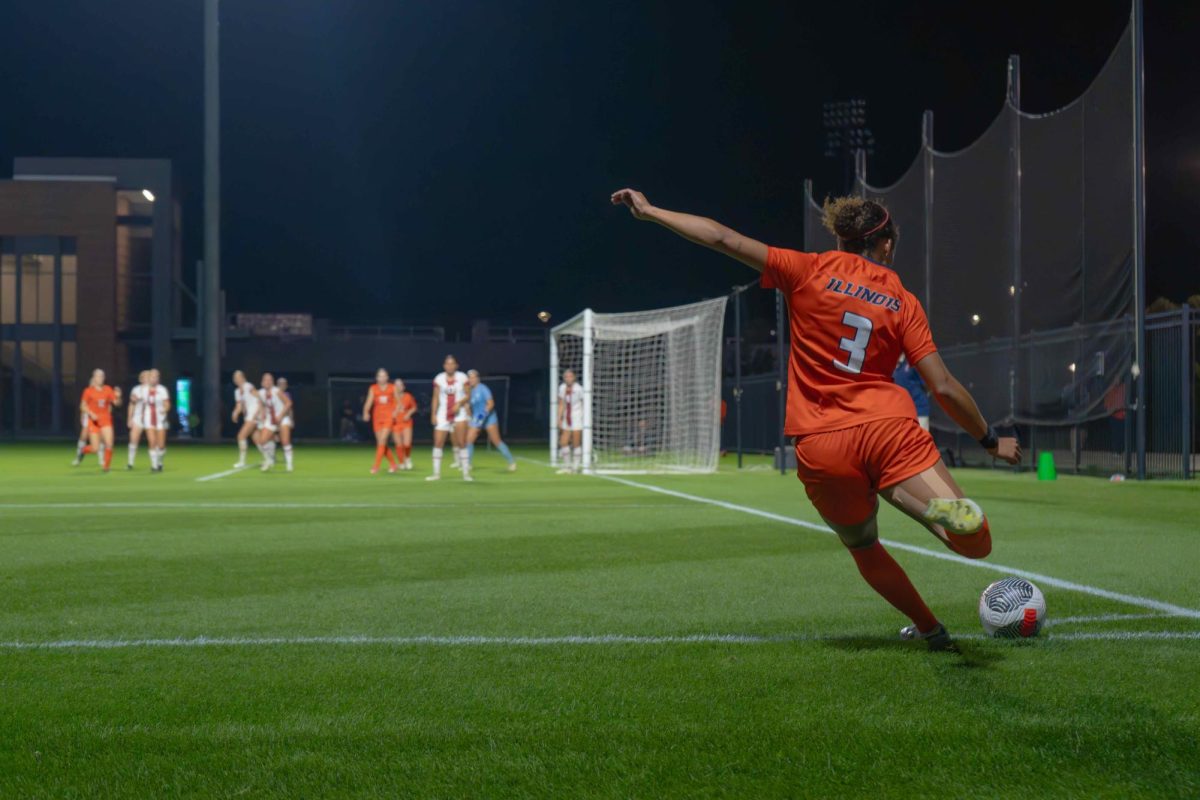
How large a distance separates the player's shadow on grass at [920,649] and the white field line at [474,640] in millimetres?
79

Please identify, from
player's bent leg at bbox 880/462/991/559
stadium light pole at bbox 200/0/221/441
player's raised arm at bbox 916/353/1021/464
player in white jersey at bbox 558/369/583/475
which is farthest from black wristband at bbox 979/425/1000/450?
stadium light pole at bbox 200/0/221/441

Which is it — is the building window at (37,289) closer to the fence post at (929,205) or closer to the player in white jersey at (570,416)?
the player in white jersey at (570,416)

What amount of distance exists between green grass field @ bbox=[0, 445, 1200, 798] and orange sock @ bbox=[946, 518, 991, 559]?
17.9 inches

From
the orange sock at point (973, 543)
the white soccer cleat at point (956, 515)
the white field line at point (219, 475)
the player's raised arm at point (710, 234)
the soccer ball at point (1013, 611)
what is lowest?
the white field line at point (219, 475)

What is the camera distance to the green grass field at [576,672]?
10.2 ft

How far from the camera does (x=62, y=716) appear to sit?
145 inches

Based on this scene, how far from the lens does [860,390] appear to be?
4492 mm

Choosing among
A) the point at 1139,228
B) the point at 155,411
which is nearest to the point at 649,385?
the point at 155,411

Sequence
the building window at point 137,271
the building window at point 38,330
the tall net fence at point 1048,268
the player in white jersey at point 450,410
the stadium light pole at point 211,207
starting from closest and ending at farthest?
the tall net fence at point 1048,268 → the player in white jersey at point 450,410 → the stadium light pole at point 211,207 → the building window at point 38,330 → the building window at point 137,271

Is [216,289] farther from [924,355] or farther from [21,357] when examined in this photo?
[924,355]

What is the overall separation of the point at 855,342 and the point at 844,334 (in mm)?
54

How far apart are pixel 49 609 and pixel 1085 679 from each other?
497 cm

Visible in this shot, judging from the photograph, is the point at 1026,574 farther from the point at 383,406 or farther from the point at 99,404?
the point at 99,404

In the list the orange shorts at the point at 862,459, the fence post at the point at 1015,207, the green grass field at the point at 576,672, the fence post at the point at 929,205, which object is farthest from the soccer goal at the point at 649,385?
the orange shorts at the point at 862,459
